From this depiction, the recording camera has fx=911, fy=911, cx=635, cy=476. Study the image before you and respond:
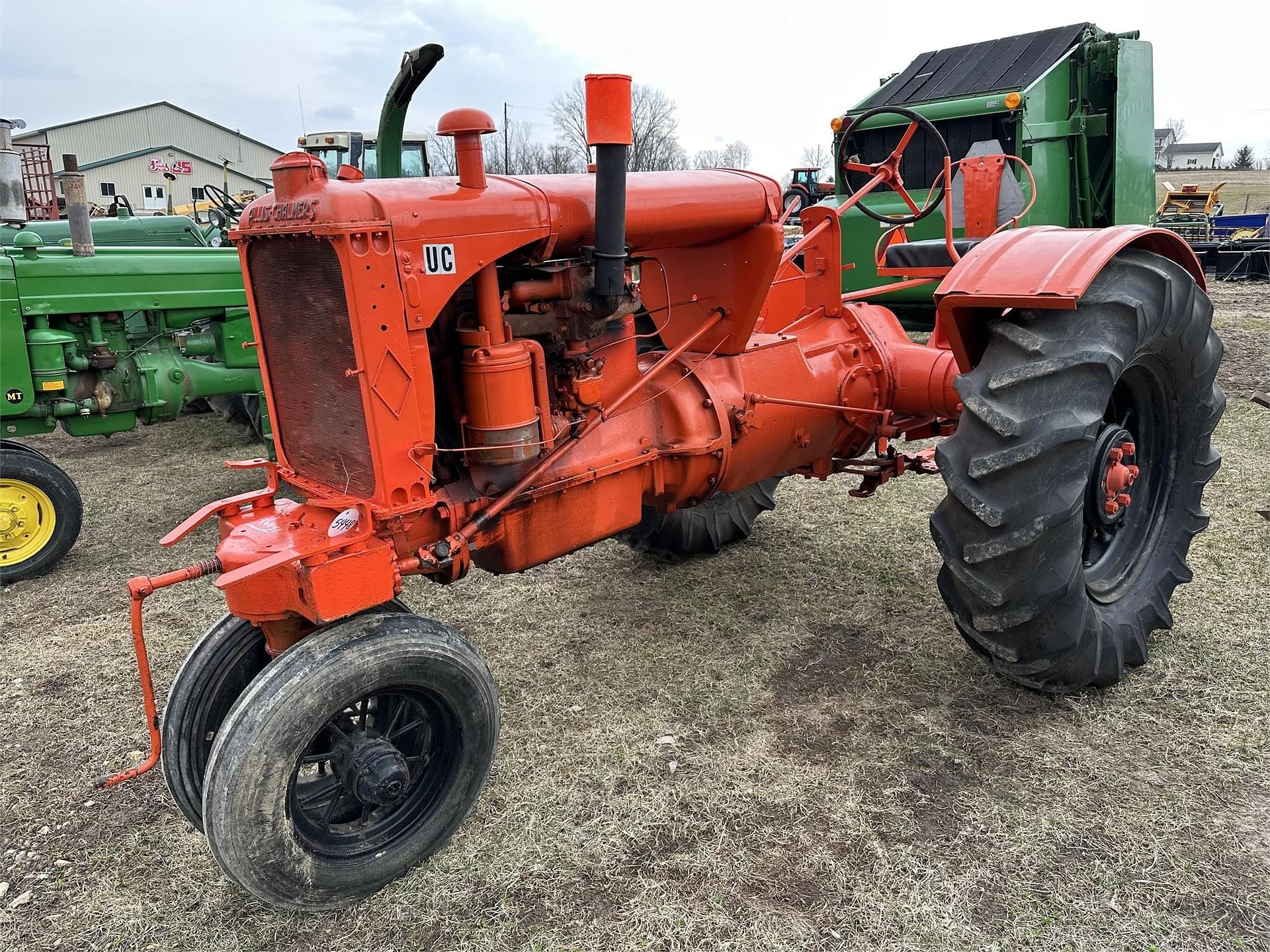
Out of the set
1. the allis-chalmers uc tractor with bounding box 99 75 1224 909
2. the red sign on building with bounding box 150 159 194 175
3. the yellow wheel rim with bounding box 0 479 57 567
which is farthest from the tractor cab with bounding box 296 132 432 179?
the red sign on building with bounding box 150 159 194 175

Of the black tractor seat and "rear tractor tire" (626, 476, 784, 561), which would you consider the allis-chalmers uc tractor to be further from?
the black tractor seat

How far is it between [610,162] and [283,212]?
2.58 ft

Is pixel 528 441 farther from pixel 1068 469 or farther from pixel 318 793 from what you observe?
pixel 1068 469

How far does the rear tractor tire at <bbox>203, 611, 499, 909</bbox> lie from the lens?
1.96 m

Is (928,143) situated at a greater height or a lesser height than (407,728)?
greater

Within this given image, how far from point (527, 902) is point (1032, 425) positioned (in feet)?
5.84

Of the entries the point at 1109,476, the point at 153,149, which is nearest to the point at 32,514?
the point at 1109,476

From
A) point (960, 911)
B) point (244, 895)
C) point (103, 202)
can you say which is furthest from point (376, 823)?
point (103, 202)

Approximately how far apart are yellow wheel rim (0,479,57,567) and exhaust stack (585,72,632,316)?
11.6 ft

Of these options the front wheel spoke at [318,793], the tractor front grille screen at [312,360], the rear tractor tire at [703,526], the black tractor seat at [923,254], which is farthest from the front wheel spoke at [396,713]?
the black tractor seat at [923,254]

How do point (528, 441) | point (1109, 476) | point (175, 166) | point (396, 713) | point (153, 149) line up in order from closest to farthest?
point (396, 713) → point (528, 441) → point (1109, 476) → point (175, 166) → point (153, 149)

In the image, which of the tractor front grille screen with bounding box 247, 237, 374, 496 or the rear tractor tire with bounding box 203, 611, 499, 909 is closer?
the rear tractor tire with bounding box 203, 611, 499, 909

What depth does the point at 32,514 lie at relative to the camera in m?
4.43

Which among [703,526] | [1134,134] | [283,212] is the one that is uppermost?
[1134,134]
